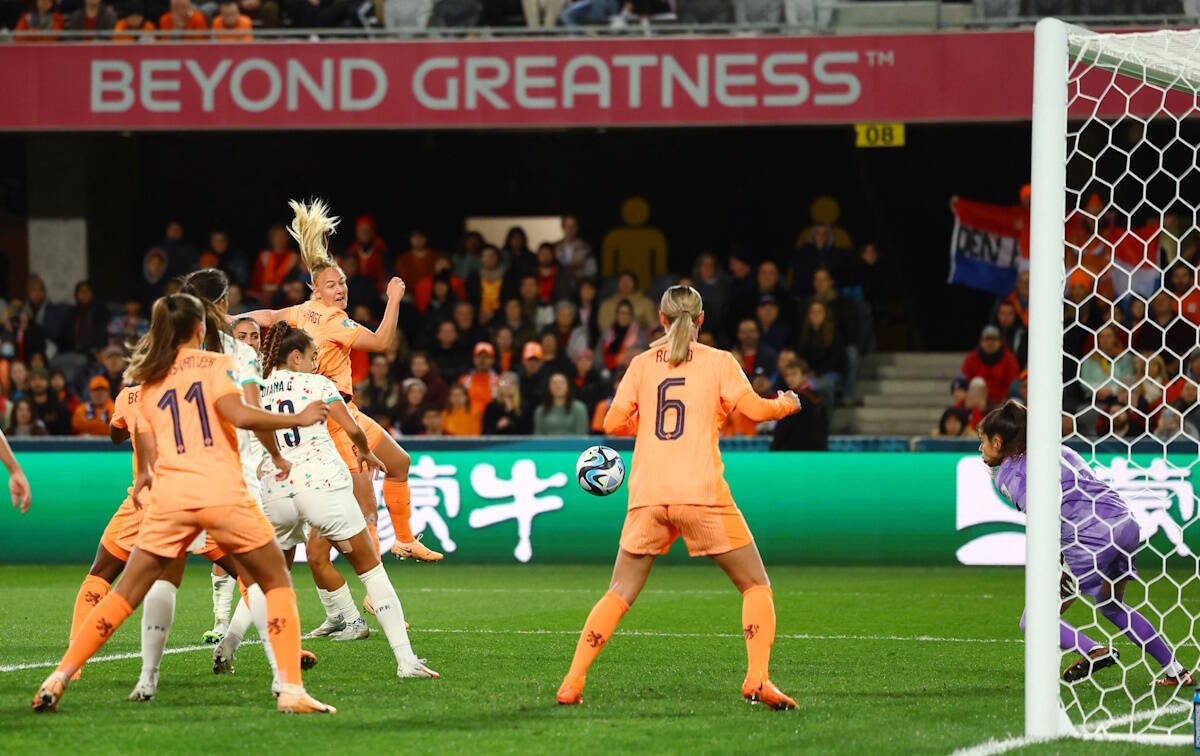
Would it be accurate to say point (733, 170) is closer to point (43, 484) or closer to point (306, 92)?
point (306, 92)

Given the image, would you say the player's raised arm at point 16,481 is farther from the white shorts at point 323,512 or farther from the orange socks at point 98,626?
the white shorts at point 323,512

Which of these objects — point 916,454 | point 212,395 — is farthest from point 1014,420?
point 916,454

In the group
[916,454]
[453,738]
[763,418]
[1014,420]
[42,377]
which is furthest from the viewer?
[42,377]

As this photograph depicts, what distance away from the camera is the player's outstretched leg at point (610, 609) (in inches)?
284

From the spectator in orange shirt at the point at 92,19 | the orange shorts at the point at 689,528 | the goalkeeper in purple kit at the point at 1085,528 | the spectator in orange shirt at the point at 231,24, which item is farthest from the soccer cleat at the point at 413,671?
the spectator in orange shirt at the point at 92,19

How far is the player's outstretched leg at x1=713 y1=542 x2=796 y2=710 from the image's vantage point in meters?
7.23

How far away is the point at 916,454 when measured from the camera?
1460cm

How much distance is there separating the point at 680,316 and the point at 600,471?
112 centimetres

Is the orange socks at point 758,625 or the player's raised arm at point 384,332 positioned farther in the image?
the player's raised arm at point 384,332

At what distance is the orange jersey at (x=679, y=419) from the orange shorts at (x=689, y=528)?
4 centimetres

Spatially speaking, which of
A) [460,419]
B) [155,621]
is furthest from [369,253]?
[155,621]

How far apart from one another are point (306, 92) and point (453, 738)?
12.3 meters

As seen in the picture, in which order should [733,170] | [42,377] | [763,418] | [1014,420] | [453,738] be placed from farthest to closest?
[733,170], [42,377], [1014,420], [763,418], [453,738]

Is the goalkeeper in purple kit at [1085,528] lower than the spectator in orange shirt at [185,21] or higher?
lower
